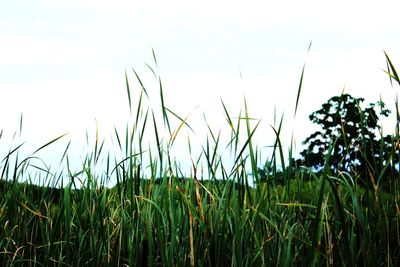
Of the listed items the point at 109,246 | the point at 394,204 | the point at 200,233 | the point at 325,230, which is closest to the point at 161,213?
the point at 200,233

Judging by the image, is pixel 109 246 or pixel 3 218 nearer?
pixel 109 246

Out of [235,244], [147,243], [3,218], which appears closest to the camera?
[235,244]

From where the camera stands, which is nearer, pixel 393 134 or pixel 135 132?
pixel 393 134

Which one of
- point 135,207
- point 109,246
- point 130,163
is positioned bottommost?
point 109,246

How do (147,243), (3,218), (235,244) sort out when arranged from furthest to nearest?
(3,218)
(147,243)
(235,244)

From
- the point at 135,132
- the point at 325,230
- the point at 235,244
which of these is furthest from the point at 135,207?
the point at 325,230

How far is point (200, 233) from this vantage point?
251 cm

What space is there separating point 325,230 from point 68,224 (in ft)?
Answer: 3.85

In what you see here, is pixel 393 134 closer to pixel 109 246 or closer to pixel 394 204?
pixel 394 204

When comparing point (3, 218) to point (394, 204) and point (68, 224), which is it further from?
point (394, 204)

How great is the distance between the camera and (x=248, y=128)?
252 cm

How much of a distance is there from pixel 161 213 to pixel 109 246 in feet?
1.32

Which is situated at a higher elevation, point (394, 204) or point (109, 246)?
point (394, 204)

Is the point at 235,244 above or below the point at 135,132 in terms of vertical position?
below
